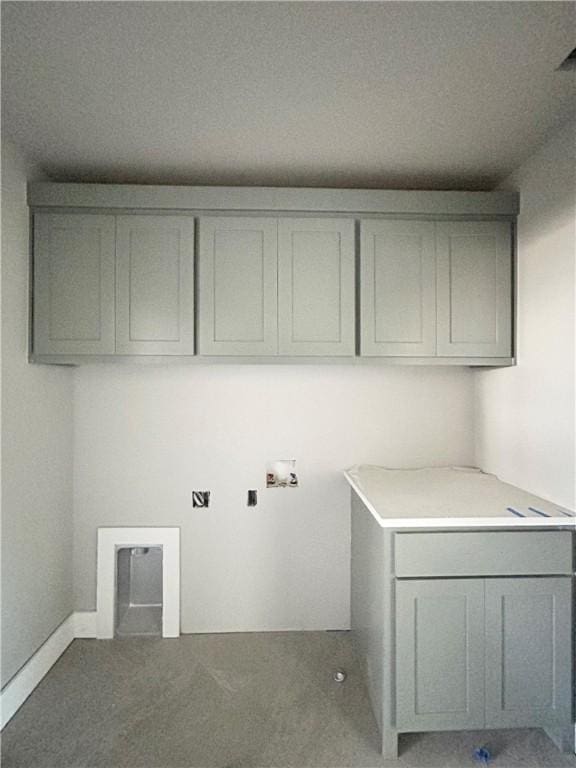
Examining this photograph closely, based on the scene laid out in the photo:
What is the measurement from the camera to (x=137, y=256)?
2303 millimetres

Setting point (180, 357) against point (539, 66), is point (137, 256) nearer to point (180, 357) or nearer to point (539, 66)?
point (180, 357)

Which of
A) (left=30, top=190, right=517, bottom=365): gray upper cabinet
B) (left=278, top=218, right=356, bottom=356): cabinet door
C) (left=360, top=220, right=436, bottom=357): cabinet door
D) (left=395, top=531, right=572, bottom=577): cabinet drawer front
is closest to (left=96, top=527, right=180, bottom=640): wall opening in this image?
(left=30, top=190, right=517, bottom=365): gray upper cabinet

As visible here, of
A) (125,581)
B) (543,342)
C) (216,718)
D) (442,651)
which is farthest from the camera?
(125,581)

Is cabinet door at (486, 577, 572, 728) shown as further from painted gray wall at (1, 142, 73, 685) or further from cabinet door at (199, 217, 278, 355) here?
painted gray wall at (1, 142, 73, 685)

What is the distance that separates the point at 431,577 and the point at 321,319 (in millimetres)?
1233

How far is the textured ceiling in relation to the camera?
1372 mm

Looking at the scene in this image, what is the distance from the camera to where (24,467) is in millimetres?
2145

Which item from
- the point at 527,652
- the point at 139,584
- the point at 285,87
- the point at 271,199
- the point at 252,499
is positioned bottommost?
the point at 139,584

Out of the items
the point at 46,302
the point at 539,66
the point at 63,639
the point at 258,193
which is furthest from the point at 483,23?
the point at 63,639

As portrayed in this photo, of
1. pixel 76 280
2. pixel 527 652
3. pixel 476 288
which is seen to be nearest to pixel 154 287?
pixel 76 280

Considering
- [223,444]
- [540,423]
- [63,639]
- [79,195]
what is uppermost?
[79,195]

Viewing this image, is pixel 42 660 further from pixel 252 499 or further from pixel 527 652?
pixel 527 652

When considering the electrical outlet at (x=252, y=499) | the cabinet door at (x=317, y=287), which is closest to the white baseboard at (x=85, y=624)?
the electrical outlet at (x=252, y=499)

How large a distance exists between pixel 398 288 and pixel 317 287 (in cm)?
40
